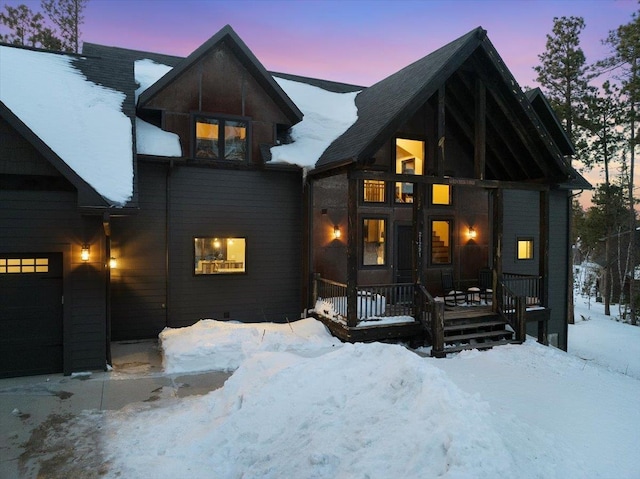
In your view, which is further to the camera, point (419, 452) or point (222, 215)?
point (222, 215)

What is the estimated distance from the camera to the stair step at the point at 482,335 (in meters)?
10.1

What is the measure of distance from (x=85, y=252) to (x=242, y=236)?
411cm

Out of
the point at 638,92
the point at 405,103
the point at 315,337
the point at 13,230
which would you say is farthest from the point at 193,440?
the point at 638,92

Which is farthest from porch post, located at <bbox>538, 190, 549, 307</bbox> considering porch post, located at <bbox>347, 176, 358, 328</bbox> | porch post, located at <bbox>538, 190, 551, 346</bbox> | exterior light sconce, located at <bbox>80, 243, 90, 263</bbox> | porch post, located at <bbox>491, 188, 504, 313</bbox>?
exterior light sconce, located at <bbox>80, 243, 90, 263</bbox>

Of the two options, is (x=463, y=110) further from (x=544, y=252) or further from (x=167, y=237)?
(x=167, y=237)

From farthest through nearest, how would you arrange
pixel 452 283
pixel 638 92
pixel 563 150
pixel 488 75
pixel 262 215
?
pixel 638 92, pixel 563 150, pixel 452 283, pixel 262 215, pixel 488 75

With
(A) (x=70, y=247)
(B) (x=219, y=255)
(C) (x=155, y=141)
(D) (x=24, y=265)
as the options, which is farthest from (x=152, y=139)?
(D) (x=24, y=265)

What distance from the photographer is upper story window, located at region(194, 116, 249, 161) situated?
1136cm

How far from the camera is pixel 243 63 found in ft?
38.3

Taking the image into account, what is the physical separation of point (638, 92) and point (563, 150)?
12.8 m

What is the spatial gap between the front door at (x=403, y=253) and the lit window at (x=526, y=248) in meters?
4.82

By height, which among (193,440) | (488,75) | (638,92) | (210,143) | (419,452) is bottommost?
(193,440)

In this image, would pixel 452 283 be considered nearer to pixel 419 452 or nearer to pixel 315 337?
pixel 315 337

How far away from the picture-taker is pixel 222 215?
37.8ft
